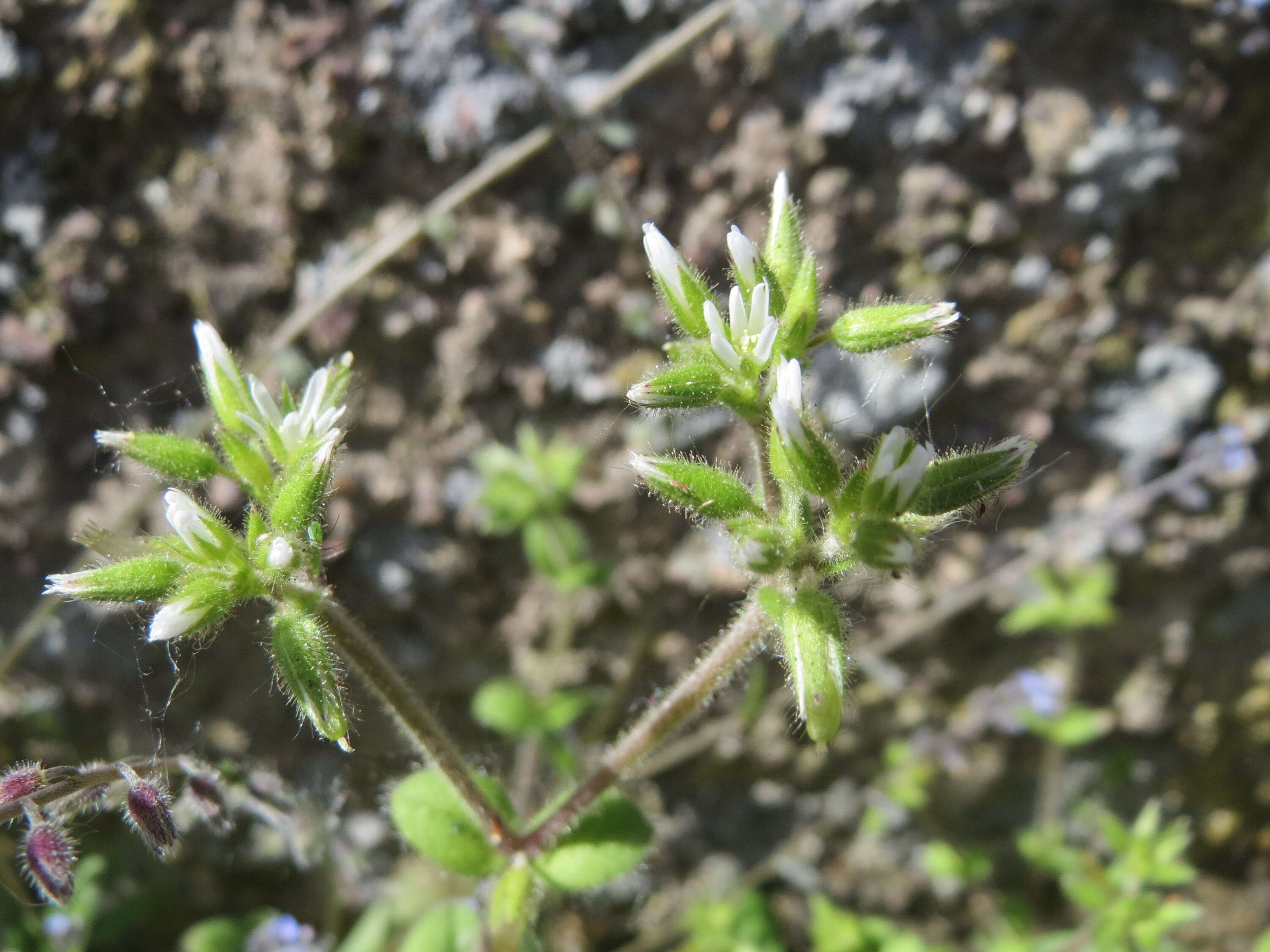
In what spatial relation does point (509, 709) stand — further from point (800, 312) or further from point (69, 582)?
point (800, 312)

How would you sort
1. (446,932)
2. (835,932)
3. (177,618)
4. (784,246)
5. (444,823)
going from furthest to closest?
(835,932) < (446,932) < (444,823) < (784,246) < (177,618)

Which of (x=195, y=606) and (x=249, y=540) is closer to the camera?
(x=195, y=606)

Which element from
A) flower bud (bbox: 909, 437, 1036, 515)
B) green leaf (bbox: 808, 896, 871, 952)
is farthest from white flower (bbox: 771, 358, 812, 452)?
green leaf (bbox: 808, 896, 871, 952)

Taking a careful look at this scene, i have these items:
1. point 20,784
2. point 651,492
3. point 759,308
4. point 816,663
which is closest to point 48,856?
point 20,784

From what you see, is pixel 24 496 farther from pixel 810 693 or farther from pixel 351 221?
pixel 810 693

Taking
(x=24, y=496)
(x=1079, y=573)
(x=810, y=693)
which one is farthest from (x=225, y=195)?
(x=1079, y=573)

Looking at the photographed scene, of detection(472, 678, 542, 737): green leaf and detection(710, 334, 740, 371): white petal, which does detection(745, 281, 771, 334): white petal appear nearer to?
detection(710, 334, 740, 371): white petal
